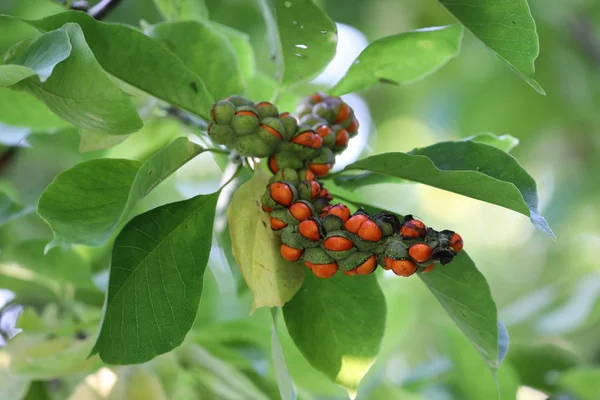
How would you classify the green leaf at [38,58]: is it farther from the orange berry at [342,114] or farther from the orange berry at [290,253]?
the orange berry at [342,114]

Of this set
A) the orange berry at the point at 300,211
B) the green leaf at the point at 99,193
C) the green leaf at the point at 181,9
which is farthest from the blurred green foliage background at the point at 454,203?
the orange berry at the point at 300,211

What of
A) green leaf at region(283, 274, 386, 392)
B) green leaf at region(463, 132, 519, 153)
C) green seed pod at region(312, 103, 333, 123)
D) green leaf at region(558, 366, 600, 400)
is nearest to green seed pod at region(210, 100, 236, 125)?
green seed pod at region(312, 103, 333, 123)

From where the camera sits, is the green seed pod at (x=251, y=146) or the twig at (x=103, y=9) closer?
the green seed pod at (x=251, y=146)

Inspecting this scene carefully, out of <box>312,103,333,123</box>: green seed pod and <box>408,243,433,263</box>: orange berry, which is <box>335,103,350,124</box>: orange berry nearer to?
<box>312,103,333,123</box>: green seed pod

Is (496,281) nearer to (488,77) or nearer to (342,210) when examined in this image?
(488,77)

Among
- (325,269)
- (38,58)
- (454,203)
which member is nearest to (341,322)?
(325,269)

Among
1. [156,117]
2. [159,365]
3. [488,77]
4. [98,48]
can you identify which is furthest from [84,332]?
[488,77]

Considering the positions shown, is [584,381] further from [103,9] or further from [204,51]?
[103,9]
